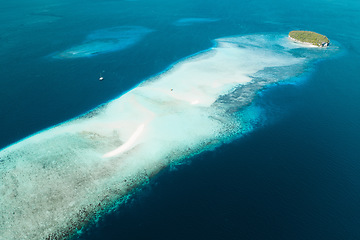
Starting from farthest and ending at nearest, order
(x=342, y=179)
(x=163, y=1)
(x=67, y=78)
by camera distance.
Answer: (x=163, y=1) → (x=67, y=78) → (x=342, y=179)

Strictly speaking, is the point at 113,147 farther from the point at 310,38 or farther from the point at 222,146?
the point at 310,38

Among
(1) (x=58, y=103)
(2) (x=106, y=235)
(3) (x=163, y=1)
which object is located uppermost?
(3) (x=163, y=1)

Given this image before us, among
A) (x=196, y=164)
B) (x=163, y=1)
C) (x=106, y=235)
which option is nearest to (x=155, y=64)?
(x=196, y=164)

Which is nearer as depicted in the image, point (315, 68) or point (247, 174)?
point (247, 174)

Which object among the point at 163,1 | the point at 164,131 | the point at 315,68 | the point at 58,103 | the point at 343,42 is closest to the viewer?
the point at 164,131

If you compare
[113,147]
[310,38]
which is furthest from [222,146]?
[310,38]

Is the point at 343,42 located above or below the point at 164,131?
above

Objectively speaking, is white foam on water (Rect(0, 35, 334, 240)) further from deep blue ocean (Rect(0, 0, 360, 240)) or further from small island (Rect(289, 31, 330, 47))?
small island (Rect(289, 31, 330, 47))

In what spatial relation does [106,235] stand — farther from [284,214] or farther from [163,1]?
[163,1]
